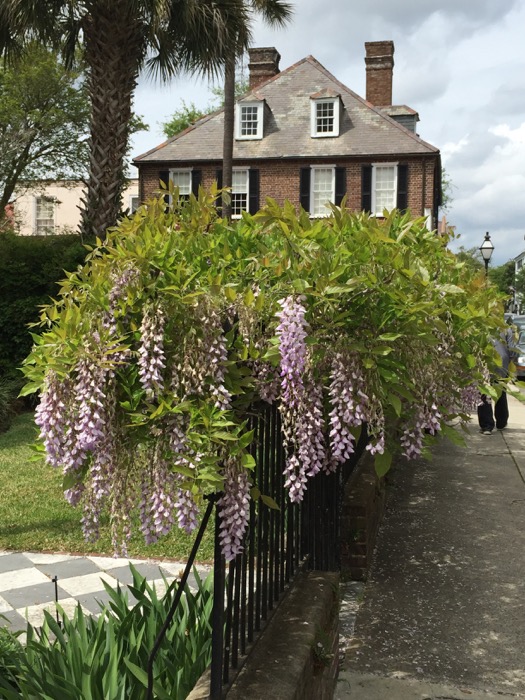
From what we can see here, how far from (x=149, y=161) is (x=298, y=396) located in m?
30.4

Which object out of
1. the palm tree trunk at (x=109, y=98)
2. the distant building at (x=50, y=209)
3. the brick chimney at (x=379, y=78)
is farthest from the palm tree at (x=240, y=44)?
the distant building at (x=50, y=209)

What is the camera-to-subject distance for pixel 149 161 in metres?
31.3

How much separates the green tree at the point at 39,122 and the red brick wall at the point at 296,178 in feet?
13.8

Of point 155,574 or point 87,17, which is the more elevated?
point 87,17

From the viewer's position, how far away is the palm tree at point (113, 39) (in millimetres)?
12445

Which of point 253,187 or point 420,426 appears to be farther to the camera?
point 253,187

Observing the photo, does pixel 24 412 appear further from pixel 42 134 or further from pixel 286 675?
pixel 42 134

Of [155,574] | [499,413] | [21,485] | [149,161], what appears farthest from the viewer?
[149,161]

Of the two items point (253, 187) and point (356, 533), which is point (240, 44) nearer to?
point (356, 533)

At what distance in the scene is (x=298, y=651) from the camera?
2.92 meters

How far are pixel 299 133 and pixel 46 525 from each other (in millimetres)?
27106

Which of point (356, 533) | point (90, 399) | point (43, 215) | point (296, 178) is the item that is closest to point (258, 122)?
point (296, 178)

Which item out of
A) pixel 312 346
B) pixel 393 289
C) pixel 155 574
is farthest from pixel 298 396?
pixel 155 574

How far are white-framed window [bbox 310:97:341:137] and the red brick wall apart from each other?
137cm
